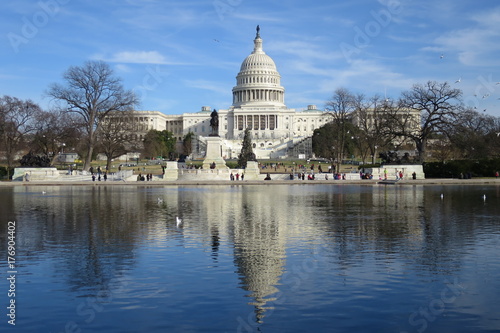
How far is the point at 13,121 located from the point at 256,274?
196ft

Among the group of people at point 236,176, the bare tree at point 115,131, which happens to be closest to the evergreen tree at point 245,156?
the group of people at point 236,176

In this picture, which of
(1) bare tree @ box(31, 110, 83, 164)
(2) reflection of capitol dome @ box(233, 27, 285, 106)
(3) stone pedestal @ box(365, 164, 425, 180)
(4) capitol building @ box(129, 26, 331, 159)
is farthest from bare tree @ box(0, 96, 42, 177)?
(2) reflection of capitol dome @ box(233, 27, 285, 106)

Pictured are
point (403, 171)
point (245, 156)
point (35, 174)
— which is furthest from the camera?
point (245, 156)

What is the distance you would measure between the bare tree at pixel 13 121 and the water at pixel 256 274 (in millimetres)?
45268

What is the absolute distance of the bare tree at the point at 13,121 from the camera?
62.2 metres

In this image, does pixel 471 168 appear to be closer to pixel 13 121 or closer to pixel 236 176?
pixel 236 176

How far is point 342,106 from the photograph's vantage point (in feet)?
231

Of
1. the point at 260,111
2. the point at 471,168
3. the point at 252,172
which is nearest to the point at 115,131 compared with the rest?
the point at 252,172

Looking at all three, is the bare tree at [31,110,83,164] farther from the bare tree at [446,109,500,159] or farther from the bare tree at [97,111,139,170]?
the bare tree at [446,109,500,159]

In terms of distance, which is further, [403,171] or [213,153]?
[213,153]

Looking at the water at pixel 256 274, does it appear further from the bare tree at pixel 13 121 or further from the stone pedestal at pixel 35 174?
the bare tree at pixel 13 121

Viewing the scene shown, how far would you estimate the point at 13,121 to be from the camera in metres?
64.7

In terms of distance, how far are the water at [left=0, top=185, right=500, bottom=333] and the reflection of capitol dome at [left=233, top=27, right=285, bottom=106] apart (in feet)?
508

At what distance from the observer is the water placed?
871cm
